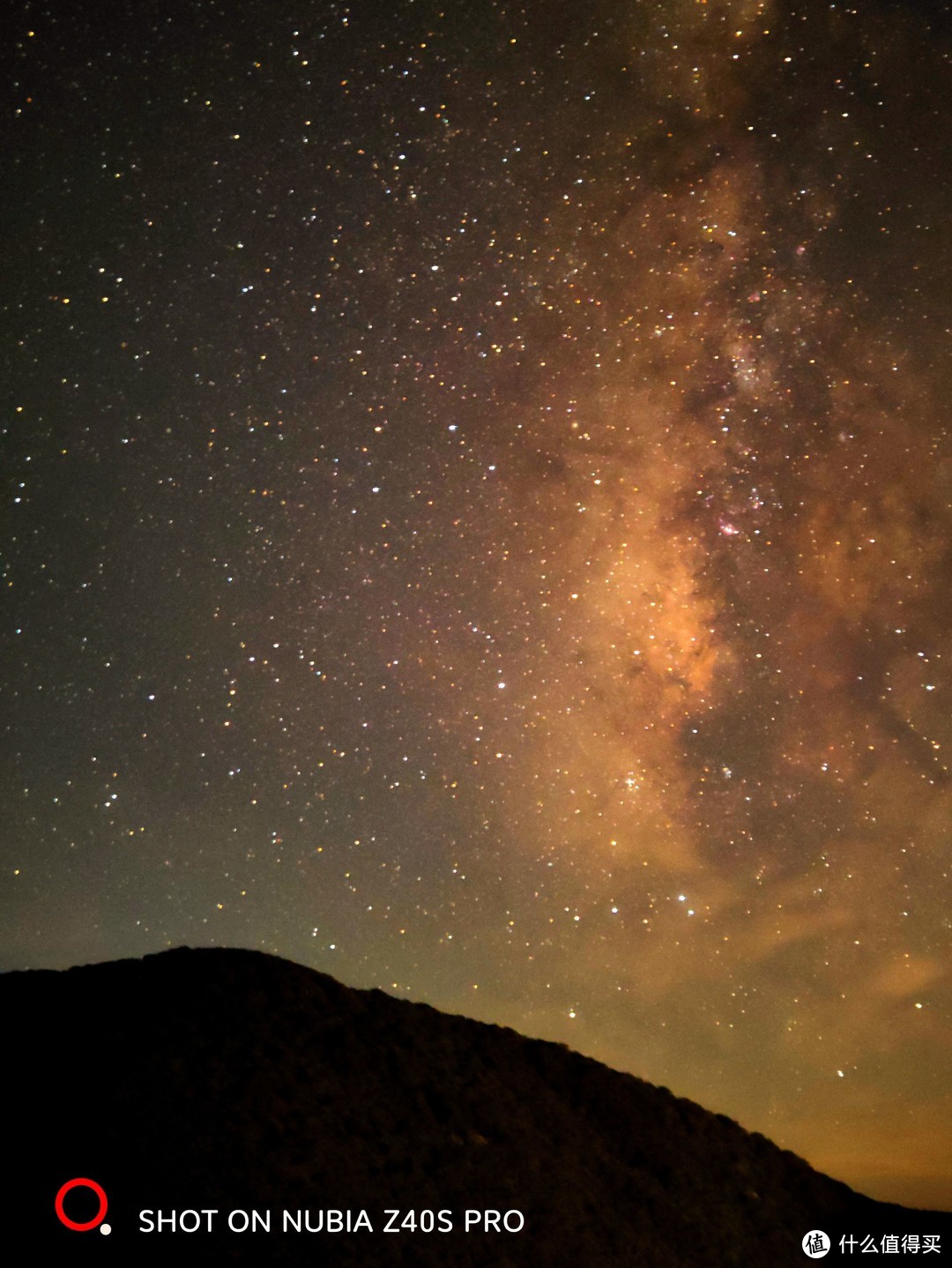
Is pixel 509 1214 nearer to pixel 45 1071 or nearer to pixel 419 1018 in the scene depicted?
pixel 419 1018

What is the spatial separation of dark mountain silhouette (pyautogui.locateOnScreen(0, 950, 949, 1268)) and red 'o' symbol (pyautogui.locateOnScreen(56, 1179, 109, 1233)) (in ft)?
0.15

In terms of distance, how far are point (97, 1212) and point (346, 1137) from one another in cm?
178

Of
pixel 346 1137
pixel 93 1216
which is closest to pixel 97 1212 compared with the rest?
pixel 93 1216

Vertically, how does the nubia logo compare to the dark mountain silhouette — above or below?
below

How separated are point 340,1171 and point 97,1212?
1.57m

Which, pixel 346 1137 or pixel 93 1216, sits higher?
pixel 346 1137

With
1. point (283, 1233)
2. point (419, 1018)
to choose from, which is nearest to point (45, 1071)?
point (283, 1233)

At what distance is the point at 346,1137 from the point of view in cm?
704

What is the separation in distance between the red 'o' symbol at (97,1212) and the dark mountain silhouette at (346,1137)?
0.15 ft

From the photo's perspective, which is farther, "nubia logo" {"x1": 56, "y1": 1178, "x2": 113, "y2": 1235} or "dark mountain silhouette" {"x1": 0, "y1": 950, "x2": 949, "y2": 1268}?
"dark mountain silhouette" {"x1": 0, "y1": 950, "x2": 949, "y2": 1268}

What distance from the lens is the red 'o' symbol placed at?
18.9ft

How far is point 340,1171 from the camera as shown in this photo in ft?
21.9

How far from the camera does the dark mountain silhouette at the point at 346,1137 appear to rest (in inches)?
243

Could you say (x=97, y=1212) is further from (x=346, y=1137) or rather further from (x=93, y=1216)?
(x=346, y=1137)
